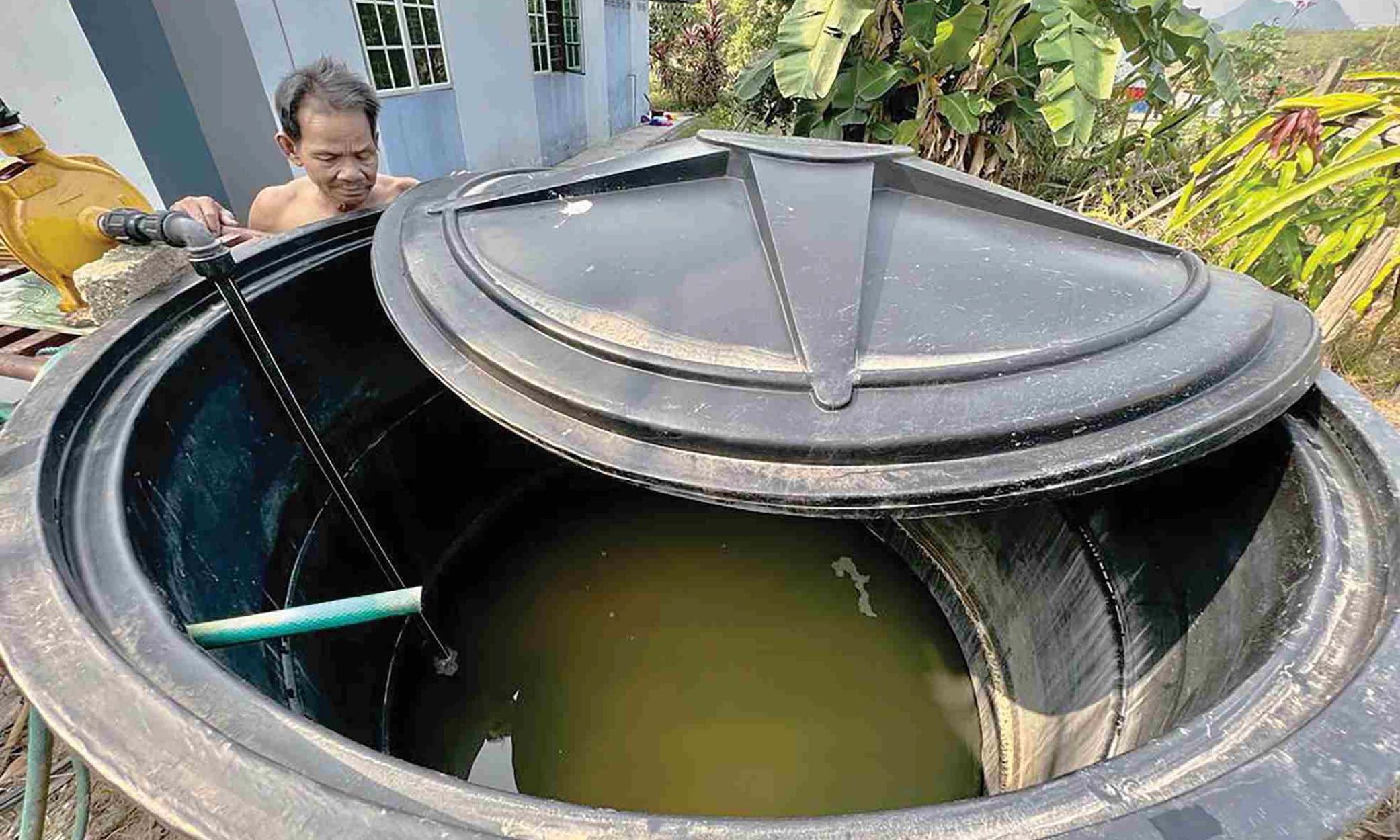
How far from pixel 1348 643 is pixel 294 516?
2090 mm

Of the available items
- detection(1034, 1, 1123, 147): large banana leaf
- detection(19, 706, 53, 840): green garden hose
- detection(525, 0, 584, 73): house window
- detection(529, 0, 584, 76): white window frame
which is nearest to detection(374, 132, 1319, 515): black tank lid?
detection(19, 706, 53, 840): green garden hose

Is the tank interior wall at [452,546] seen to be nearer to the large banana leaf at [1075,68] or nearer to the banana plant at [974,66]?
the large banana leaf at [1075,68]

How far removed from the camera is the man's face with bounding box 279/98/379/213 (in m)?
1.81

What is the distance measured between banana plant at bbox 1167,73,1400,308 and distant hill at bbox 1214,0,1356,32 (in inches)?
78.2

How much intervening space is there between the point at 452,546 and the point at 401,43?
378 centimetres

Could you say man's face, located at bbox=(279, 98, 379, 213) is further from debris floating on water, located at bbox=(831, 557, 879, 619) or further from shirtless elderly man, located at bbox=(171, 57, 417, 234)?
debris floating on water, located at bbox=(831, 557, 879, 619)

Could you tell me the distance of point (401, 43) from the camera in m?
4.09

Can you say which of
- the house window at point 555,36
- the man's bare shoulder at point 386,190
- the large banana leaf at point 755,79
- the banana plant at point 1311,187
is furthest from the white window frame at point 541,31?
the banana plant at point 1311,187

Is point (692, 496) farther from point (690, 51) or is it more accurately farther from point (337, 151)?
point (690, 51)

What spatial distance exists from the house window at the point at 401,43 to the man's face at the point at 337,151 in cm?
241

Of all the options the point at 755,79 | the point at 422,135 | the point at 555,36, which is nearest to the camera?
the point at 755,79

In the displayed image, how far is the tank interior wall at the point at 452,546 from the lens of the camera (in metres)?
1.15

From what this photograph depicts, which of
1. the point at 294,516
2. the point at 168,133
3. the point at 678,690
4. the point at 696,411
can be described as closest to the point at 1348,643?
the point at 696,411

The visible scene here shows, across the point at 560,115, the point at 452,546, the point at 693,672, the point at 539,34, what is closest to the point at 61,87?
the point at 452,546
